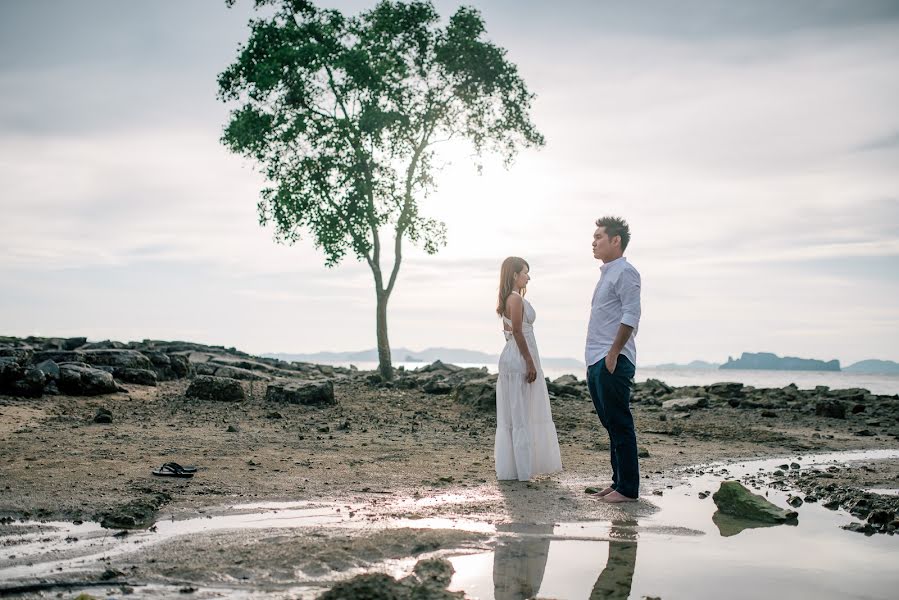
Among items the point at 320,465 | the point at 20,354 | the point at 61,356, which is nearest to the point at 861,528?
the point at 320,465

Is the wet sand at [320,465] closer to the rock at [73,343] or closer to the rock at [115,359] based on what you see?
the rock at [115,359]

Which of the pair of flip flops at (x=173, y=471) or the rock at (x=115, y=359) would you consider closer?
the pair of flip flops at (x=173, y=471)

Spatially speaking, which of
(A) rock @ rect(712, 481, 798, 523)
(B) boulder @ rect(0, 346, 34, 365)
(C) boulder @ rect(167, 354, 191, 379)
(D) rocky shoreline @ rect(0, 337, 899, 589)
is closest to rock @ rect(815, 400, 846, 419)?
(D) rocky shoreline @ rect(0, 337, 899, 589)

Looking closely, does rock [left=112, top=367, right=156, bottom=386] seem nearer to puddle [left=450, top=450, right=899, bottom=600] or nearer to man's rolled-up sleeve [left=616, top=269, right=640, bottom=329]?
man's rolled-up sleeve [left=616, top=269, right=640, bottom=329]

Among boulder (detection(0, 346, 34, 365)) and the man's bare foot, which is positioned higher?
boulder (detection(0, 346, 34, 365))

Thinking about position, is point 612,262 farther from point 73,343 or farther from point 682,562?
point 73,343

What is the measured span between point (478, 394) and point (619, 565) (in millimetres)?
12364

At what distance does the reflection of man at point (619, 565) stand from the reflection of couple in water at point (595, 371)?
1303 mm

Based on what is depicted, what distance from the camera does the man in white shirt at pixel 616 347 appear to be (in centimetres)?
781

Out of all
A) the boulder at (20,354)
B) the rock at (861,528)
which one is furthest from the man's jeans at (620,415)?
the boulder at (20,354)

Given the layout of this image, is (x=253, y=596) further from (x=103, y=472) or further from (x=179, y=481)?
(x=103, y=472)

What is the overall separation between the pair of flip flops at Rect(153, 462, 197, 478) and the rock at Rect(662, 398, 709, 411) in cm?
1415

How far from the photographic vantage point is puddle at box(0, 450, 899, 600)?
495cm

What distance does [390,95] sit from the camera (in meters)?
25.9
